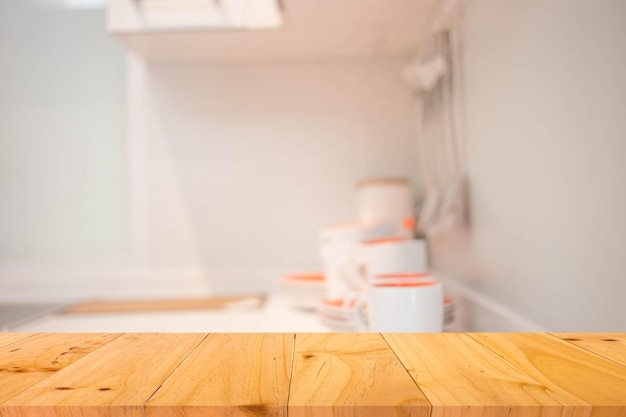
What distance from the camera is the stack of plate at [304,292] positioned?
1419 mm

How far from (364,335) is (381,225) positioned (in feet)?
2.90

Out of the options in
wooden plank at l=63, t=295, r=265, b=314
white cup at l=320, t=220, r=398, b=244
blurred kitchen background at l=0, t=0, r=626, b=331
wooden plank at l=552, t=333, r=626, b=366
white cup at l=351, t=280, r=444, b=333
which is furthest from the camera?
blurred kitchen background at l=0, t=0, r=626, b=331

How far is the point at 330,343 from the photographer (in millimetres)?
527

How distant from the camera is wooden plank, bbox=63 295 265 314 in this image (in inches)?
60.8

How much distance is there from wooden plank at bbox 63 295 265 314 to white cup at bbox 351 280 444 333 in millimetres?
802

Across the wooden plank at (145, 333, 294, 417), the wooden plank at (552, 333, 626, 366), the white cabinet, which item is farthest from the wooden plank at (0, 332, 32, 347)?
the white cabinet

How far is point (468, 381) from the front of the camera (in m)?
0.40

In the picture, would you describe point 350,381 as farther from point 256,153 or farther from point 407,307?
point 256,153

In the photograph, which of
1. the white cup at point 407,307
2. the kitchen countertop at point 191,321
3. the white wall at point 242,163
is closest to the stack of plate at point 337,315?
the kitchen countertop at point 191,321

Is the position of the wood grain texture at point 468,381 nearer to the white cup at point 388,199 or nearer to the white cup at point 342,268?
the white cup at point 342,268

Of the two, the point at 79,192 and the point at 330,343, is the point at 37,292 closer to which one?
the point at 79,192

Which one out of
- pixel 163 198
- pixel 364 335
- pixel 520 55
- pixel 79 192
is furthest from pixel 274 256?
pixel 364 335

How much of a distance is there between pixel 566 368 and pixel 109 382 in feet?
1.03

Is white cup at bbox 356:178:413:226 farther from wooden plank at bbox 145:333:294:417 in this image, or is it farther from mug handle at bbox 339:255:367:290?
wooden plank at bbox 145:333:294:417
